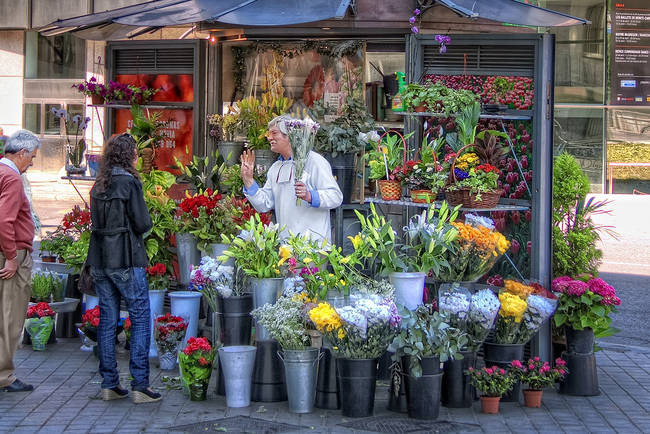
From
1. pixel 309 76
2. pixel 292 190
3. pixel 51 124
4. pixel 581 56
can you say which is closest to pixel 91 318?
pixel 292 190

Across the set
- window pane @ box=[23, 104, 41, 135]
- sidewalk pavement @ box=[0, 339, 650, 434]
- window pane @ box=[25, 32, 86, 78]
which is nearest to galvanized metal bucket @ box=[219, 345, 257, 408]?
sidewalk pavement @ box=[0, 339, 650, 434]

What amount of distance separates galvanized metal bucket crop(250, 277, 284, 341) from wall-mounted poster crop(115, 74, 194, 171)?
343 centimetres

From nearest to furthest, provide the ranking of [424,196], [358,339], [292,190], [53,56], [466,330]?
1. [358,339]
2. [466,330]
3. [424,196]
4. [292,190]
5. [53,56]

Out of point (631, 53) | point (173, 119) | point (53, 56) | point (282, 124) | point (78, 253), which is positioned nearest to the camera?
point (282, 124)

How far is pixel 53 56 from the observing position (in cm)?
2123

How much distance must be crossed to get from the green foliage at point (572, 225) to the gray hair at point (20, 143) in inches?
163

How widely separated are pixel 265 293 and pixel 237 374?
612 mm

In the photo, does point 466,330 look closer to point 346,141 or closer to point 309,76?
point 346,141

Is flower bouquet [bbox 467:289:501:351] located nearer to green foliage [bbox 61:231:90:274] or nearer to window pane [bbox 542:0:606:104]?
green foliage [bbox 61:231:90:274]

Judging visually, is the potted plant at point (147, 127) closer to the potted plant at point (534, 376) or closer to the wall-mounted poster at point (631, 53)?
the potted plant at point (534, 376)

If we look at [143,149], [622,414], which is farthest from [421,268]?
[143,149]

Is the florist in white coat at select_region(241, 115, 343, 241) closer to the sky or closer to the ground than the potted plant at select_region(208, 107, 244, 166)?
closer to the ground

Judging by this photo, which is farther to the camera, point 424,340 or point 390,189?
point 390,189

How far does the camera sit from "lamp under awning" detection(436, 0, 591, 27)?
7.82 m
